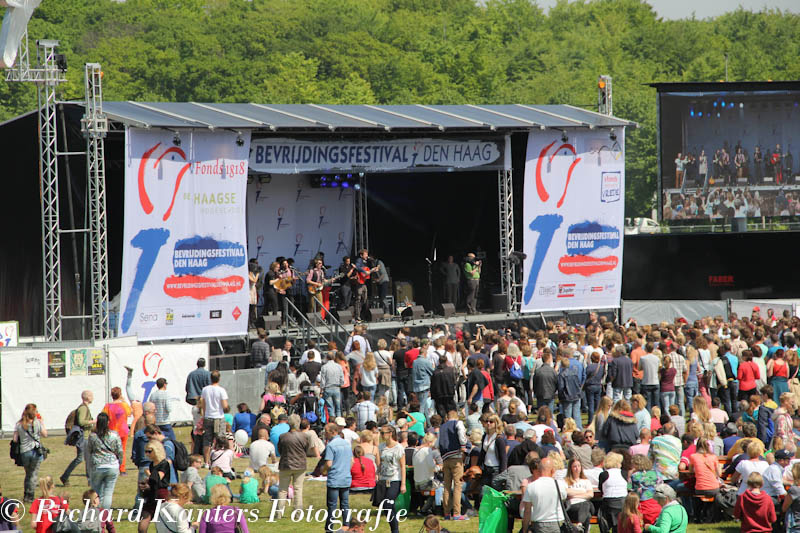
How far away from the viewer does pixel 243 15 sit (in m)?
76.7

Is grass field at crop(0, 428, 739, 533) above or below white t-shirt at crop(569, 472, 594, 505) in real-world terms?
below

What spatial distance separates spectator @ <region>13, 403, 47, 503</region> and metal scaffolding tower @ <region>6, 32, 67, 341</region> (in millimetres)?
6425

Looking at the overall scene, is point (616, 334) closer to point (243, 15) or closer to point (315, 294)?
point (315, 294)

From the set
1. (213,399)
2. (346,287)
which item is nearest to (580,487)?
(213,399)

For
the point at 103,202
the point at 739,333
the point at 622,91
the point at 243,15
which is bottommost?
the point at 739,333

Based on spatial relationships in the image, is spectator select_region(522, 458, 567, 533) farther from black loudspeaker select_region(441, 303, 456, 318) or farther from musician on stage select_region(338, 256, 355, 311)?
black loudspeaker select_region(441, 303, 456, 318)

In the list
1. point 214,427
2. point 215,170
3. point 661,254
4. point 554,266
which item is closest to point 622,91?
point 661,254

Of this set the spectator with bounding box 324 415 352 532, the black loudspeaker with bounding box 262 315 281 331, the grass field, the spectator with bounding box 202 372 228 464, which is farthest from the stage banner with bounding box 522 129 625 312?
the spectator with bounding box 324 415 352 532

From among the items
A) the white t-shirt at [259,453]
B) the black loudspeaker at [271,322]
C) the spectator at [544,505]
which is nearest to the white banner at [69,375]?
the black loudspeaker at [271,322]

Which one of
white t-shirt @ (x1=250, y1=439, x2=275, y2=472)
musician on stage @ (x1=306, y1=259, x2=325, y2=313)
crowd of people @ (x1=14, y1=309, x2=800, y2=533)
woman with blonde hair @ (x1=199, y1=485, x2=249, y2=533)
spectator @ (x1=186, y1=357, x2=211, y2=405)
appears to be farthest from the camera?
musician on stage @ (x1=306, y1=259, x2=325, y2=313)

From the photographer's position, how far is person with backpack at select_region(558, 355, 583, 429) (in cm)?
1627

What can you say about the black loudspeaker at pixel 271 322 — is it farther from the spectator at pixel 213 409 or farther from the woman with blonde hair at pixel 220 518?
the woman with blonde hair at pixel 220 518

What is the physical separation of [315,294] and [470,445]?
1113cm

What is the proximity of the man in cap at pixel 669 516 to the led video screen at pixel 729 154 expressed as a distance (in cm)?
2015
